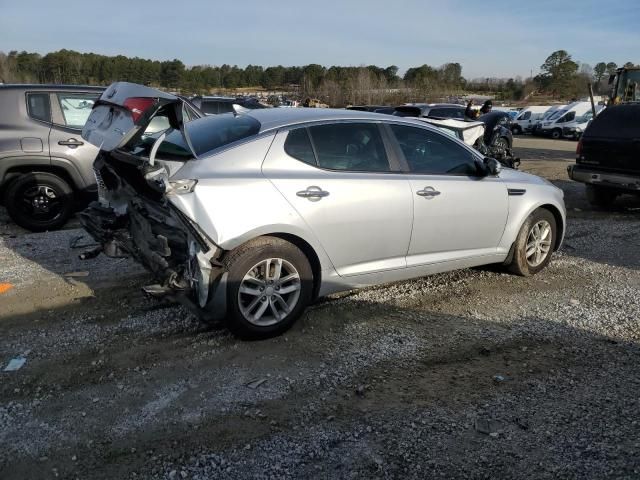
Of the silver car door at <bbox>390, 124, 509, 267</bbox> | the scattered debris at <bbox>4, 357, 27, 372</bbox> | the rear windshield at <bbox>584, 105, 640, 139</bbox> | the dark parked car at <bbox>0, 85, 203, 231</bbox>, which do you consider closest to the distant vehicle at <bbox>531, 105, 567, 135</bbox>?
the rear windshield at <bbox>584, 105, 640, 139</bbox>

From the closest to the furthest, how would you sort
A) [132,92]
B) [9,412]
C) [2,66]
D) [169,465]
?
[169,465] < [9,412] < [132,92] < [2,66]

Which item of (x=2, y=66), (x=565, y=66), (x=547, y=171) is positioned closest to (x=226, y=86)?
(x=2, y=66)

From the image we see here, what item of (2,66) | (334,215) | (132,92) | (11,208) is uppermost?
(2,66)

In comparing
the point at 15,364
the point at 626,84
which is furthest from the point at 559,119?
the point at 15,364

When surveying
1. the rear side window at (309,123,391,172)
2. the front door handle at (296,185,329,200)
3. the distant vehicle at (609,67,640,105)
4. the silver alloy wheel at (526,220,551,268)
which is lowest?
the silver alloy wheel at (526,220,551,268)

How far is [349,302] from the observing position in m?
4.80

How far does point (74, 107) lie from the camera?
285 inches

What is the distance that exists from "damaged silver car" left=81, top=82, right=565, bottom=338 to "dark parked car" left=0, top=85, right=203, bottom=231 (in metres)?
2.59

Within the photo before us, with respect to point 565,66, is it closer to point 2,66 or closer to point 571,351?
point 2,66

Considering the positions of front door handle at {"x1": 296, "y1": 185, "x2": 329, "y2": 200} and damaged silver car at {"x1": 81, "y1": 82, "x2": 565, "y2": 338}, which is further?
front door handle at {"x1": 296, "y1": 185, "x2": 329, "y2": 200}

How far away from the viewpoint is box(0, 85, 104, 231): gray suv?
680cm

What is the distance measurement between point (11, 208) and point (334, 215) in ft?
15.9

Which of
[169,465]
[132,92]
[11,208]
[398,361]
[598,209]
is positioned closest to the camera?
[169,465]

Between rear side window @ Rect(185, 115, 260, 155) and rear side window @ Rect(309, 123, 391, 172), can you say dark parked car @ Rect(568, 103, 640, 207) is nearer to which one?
rear side window @ Rect(309, 123, 391, 172)
